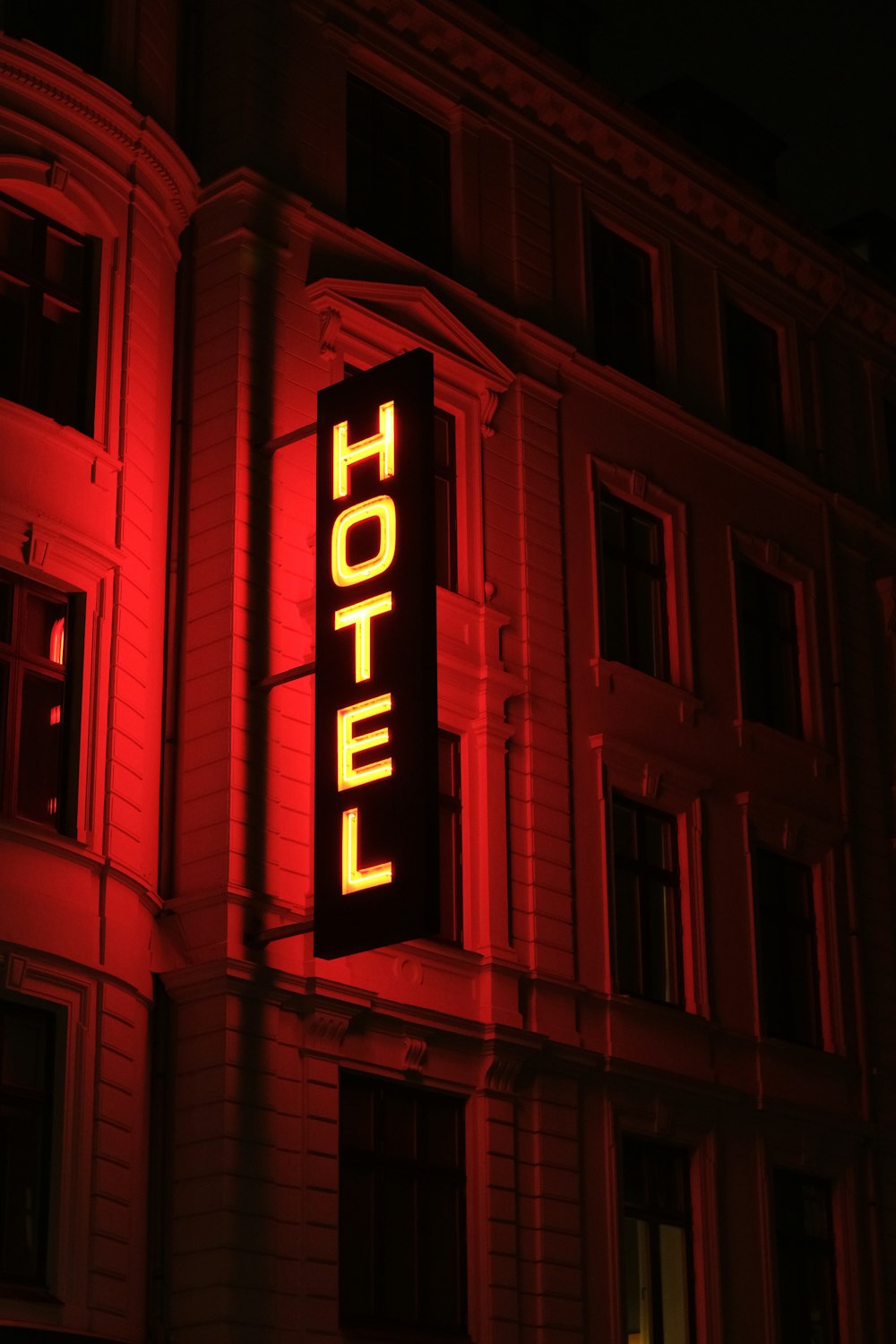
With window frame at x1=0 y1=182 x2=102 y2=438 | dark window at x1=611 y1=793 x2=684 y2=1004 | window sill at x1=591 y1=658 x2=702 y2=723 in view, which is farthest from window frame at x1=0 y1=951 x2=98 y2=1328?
window sill at x1=591 y1=658 x2=702 y2=723

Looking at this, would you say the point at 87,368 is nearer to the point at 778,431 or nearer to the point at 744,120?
the point at 778,431

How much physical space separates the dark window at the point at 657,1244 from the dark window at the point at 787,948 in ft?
7.87

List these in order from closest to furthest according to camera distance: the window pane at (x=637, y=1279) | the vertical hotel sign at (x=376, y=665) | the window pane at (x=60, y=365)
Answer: the vertical hotel sign at (x=376, y=665) → the window pane at (x=60, y=365) → the window pane at (x=637, y=1279)

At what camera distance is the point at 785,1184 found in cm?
2384

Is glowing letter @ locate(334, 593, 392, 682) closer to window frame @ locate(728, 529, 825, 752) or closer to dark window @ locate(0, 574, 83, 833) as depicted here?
dark window @ locate(0, 574, 83, 833)

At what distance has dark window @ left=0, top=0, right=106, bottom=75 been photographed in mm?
20719

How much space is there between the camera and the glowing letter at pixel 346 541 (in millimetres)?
18750

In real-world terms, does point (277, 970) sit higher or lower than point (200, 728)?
lower

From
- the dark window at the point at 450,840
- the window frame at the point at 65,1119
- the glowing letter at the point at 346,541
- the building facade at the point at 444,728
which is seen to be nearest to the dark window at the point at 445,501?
the building facade at the point at 444,728

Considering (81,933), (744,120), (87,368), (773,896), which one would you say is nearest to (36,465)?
(87,368)

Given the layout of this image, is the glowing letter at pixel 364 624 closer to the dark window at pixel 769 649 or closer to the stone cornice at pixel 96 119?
the stone cornice at pixel 96 119

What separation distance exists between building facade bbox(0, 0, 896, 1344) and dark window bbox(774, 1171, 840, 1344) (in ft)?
0.25

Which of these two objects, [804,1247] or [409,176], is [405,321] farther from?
[804,1247]

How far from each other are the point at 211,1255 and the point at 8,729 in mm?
4659
